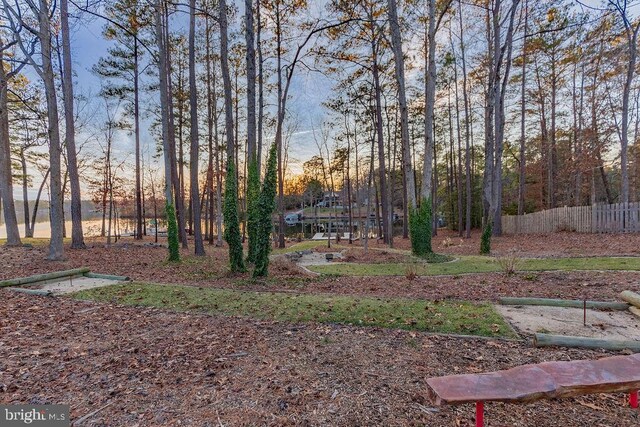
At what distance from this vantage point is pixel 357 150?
64.1ft

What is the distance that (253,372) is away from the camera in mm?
2641

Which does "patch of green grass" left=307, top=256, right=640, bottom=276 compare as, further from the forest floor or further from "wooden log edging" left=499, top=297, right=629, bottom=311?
"wooden log edging" left=499, top=297, right=629, bottom=311

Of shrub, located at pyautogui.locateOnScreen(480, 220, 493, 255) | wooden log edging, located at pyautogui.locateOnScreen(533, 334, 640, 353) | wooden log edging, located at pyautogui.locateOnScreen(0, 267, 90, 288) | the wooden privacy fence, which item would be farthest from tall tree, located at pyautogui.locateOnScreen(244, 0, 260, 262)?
the wooden privacy fence

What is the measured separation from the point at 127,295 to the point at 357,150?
1631cm

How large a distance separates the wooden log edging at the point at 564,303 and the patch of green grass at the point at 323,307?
0.42 meters

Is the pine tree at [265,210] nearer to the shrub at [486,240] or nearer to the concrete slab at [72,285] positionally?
the concrete slab at [72,285]

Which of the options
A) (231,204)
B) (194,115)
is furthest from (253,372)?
(194,115)

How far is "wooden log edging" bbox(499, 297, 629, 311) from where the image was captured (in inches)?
159

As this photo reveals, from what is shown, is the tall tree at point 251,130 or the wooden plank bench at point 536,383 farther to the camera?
the tall tree at point 251,130

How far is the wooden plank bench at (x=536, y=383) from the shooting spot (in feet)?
5.71

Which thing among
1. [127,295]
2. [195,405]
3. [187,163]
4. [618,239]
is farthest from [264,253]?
[187,163]

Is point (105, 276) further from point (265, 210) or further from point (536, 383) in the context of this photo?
point (536, 383)

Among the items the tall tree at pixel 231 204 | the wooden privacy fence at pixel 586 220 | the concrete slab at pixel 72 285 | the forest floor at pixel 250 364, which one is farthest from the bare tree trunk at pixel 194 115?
the wooden privacy fence at pixel 586 220

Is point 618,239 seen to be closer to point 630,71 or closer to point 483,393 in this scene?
point 630,71
